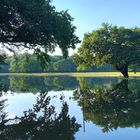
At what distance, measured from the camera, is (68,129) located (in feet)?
54.9

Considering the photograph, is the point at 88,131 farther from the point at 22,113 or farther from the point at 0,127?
the point at 22,113

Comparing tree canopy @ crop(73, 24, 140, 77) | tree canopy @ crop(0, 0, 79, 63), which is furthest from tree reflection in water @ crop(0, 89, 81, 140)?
tree canopy @ crop(73, 24, 140, 77)

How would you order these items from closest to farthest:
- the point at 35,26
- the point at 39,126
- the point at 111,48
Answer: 1. the point at 39,126
2. the point at 35,26
3. the point at 111,48

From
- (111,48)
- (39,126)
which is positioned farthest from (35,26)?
(111,48)

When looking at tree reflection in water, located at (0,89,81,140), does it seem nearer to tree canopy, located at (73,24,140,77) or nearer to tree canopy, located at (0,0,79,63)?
tree canopy, located at (0,0,79,63)

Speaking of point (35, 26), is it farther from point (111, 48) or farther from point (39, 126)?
point (111, 48)

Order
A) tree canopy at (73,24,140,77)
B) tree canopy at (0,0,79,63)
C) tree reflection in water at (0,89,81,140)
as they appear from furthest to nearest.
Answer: tree canopy at (73,24,140,77), tree canopy at (0,0,79,63), tree reflection in water at (0,89,81,140)

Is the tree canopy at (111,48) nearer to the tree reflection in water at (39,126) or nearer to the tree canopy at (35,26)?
the tree canopy at (35,26)

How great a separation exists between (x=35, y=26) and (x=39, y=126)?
23.8 m

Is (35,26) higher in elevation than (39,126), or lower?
higher

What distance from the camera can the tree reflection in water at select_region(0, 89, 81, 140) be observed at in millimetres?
15109

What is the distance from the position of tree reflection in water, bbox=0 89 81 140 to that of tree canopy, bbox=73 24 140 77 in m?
67.6

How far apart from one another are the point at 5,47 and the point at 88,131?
36112 mm

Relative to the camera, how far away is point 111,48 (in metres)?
90.3
